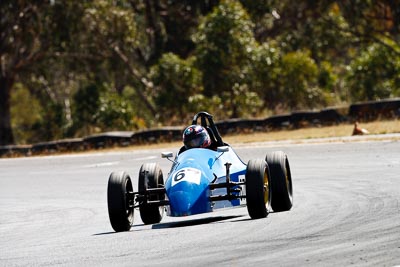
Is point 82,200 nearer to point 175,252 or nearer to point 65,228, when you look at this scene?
point 65,228

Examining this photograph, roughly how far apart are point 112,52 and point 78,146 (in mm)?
16784

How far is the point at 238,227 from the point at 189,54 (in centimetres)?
3761

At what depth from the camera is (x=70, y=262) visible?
359 inches

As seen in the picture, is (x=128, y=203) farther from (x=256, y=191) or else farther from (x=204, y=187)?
(x=256, y=191)

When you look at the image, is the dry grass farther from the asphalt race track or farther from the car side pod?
the car side pod

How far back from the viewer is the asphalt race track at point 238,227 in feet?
28.3

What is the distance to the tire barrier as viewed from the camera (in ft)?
91.6

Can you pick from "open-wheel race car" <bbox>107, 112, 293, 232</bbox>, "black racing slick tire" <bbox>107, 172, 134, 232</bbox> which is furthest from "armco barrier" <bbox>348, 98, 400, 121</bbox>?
"black racing slick tire" <bbox>107, 172, 134, 232</bbox>

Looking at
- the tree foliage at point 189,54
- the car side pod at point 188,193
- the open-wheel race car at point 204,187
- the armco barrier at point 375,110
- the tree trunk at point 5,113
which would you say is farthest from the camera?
the tree trunk at point 5,113

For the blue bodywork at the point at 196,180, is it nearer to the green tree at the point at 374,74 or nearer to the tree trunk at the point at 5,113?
the green tree at the point at 374,74

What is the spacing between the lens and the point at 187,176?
1155cm

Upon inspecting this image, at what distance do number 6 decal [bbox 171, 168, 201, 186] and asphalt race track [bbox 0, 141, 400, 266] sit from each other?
1.77 ft

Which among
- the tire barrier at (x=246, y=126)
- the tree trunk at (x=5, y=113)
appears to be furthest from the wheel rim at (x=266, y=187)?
the tree trunk at (x=5, y=113)

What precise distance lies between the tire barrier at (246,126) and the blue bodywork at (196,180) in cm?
1569
